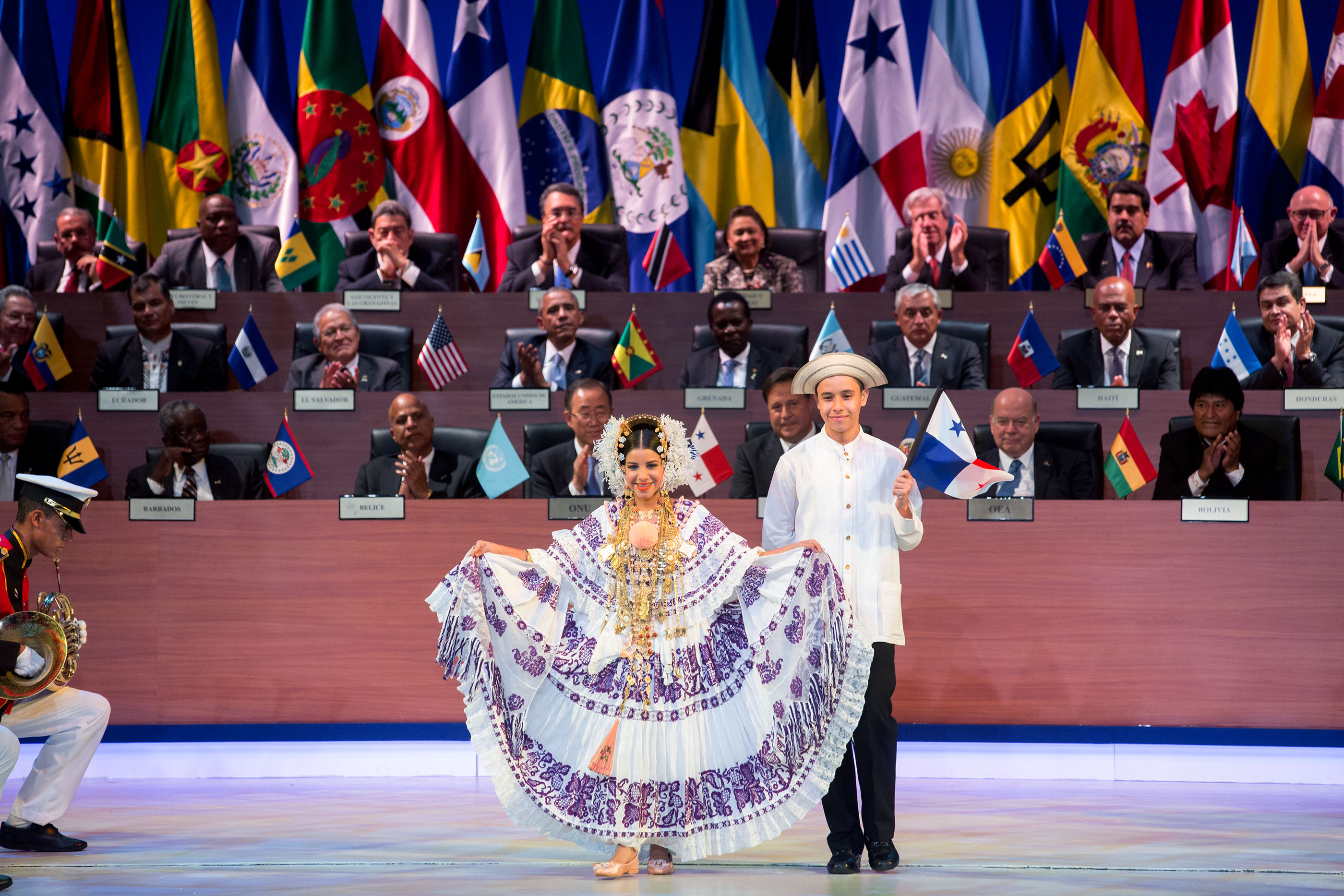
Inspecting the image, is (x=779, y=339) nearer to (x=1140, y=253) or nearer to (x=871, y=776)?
(x=1140, y=253)

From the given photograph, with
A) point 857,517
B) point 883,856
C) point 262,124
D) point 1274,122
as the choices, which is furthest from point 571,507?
point 1274,122

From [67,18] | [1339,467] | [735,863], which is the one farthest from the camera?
[67,18]

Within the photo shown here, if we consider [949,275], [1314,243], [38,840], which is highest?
[1314,243]

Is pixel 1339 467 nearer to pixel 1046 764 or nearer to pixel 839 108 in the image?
pixel 1046 764

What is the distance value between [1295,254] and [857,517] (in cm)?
472

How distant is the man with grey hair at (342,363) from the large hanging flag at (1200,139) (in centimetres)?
511

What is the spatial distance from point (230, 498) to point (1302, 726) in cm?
442

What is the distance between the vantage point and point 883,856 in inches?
137

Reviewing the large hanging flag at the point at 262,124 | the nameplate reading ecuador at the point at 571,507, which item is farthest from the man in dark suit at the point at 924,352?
the large hanging flag at the point at 262,124

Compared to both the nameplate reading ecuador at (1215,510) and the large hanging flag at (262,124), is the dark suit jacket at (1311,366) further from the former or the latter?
the large hanging flag at (262,124)

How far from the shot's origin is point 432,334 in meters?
6.61

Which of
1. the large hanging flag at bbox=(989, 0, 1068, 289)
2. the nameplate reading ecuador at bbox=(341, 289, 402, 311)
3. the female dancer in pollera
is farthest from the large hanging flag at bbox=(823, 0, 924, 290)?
the female dancer in pollera

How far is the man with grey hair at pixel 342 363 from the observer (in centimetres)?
654

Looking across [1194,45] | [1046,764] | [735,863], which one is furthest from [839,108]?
[735,863]
